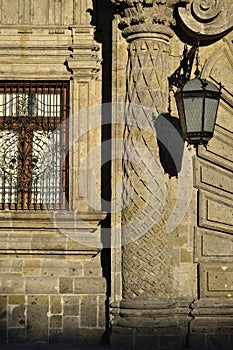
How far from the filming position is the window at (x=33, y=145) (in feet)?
36.9

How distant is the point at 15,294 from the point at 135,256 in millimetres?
1770

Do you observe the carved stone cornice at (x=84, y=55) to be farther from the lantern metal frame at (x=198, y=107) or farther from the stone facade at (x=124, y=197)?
the lantern metal frame at (x=198, y=107)

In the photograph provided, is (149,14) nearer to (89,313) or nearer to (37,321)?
(89,313)

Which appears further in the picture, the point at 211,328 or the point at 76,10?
the point at 76,10

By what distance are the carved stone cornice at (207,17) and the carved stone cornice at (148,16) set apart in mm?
164

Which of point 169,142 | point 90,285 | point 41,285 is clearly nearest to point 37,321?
point 41,285

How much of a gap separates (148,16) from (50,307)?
399cm

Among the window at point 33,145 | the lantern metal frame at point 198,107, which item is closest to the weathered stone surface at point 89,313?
the window at point 33,145

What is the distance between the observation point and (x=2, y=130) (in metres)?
11.3

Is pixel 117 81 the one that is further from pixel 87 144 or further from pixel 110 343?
pixel 110 343

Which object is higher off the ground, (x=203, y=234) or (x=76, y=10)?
(x=76, y=10)

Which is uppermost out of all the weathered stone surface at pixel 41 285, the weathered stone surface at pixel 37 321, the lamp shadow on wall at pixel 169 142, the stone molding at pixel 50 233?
the lamp shadow on wall at pixel 169 142

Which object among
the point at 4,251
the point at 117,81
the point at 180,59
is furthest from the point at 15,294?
the point at 180,59

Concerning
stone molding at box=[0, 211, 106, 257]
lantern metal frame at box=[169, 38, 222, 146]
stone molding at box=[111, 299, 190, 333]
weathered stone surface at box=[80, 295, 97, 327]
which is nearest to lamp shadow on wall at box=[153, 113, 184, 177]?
lantern metal frame at box=[169, 38, 222, 146]
